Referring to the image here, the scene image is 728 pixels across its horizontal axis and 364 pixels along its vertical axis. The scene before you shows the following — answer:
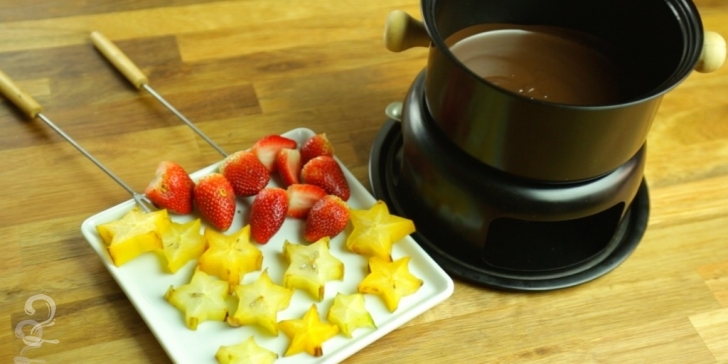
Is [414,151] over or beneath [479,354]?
over

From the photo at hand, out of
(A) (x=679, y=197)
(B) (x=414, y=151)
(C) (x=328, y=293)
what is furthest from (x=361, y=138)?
(A) (x=679, y=197)

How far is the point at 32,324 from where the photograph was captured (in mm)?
891

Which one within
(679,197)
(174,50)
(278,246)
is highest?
(174,50)

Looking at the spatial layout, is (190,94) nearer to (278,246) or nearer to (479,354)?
(278,246)

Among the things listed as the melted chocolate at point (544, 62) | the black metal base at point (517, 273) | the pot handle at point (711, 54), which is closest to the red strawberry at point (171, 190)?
the black metal base at point (517, 273)

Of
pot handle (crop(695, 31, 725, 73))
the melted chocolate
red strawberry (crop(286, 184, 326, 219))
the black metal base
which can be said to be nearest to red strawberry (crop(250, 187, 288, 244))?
red strawberry (crop(286, 184, 326, 219))

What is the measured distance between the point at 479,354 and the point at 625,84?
39cm

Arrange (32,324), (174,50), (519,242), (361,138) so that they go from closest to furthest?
(32,324), (519,242), (361,138), (174,50)

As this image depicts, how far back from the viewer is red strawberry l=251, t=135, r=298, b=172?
3.41 feet

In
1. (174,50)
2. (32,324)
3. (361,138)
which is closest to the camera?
(32,324)

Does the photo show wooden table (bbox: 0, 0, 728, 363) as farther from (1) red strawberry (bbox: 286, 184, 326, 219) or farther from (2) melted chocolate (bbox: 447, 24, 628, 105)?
(2) melted chocolate (bbox: 447, 24, 628, 105)

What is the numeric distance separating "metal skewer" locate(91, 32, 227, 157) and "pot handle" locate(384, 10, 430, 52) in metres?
0.33

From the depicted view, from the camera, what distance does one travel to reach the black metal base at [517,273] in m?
0.96

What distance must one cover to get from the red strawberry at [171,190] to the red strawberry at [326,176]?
155 mm
